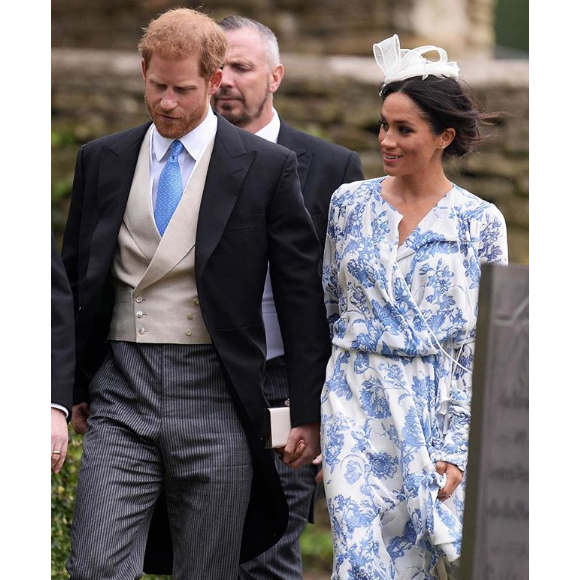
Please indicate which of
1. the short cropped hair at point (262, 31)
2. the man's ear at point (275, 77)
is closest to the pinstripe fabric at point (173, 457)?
the man's ear at point (275, 77)

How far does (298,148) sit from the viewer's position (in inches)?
227

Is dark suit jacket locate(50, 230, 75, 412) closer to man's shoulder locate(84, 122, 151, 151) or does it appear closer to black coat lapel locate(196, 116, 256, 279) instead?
black coat lapel locate(196, 116, 256, 279)

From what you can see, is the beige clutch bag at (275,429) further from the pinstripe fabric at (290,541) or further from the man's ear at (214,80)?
the man's ear at (214,80)

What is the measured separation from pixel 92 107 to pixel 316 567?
348 centimetres

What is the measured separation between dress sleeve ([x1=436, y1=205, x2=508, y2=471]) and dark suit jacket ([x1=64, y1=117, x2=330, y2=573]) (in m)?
0.48

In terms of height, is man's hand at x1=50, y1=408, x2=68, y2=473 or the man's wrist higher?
the man's wrist

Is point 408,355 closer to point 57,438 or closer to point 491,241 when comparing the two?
point 491,241

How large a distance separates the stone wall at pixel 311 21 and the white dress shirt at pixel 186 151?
260 inches

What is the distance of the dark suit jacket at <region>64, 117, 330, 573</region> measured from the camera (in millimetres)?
4641

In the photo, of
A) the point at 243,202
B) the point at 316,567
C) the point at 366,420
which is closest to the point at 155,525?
the point at 366,420

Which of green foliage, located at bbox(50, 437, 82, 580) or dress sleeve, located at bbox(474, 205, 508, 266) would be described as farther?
green foliage, located at bbox(50, 437, 82, 580)

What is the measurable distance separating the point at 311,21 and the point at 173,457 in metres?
7.56

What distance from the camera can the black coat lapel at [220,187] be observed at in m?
4.60

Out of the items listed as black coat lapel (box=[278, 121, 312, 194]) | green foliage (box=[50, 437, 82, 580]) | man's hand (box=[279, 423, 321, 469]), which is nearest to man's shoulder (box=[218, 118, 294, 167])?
black coat lapel (box=[278, 121, 312, 194])
